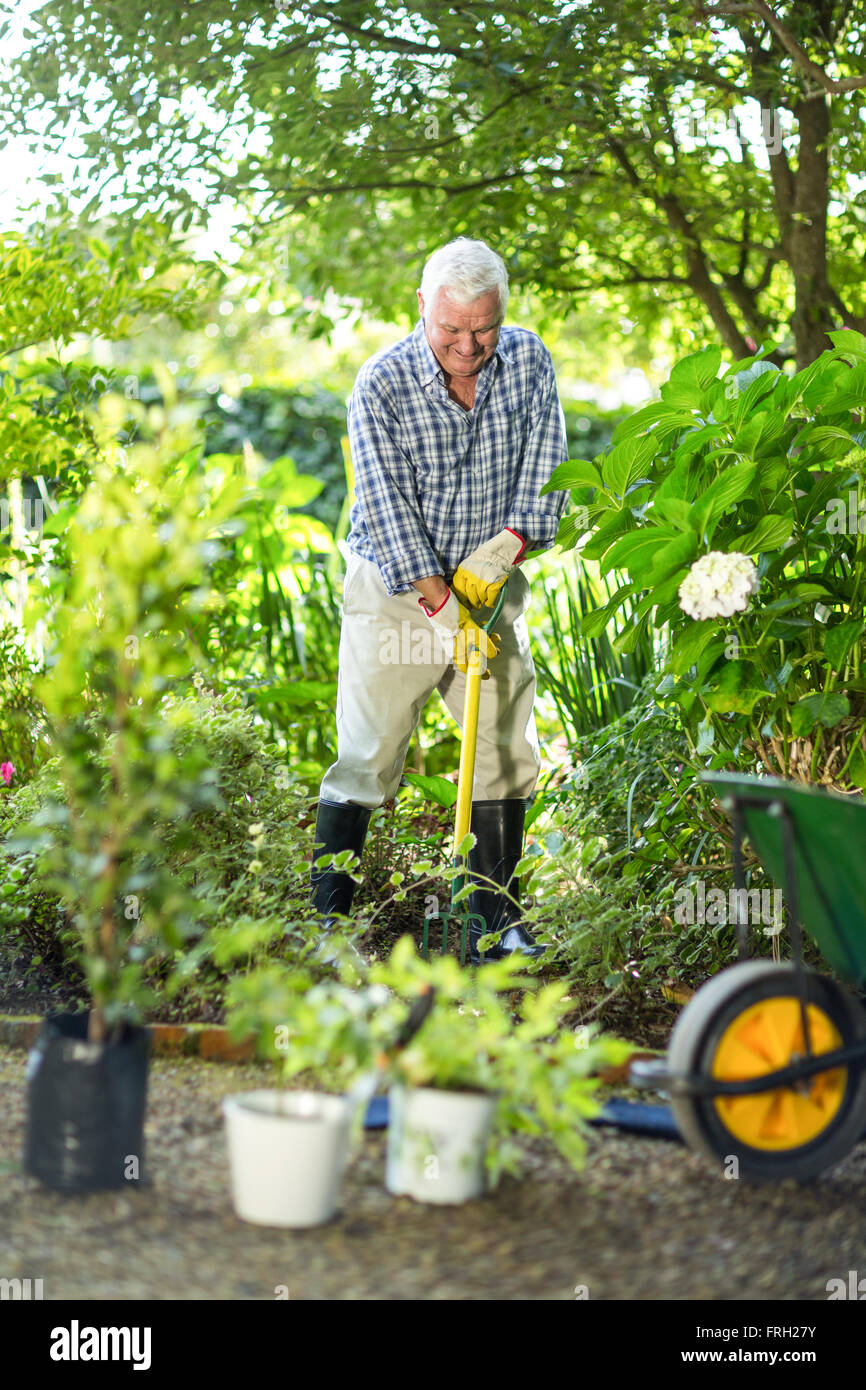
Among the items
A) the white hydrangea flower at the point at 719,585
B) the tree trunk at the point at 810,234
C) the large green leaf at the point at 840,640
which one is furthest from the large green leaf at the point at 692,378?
the tree trunk at the point at 810,234

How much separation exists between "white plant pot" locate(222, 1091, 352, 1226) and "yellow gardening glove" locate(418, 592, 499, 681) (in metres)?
1.47

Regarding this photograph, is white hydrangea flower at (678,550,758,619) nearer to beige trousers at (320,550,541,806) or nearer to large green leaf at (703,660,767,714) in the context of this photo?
large green leaf at (703,660,767,714)

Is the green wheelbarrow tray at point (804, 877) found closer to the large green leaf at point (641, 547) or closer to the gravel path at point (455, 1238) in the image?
the gravel path at point (455, 1238)

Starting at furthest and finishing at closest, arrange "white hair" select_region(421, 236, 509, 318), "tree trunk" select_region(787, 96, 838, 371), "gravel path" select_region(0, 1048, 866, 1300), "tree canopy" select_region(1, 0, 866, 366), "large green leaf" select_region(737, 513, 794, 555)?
"tree trunk" select_region(787, 96, 838, 371), "tree canopy" select_region(1, 0, 866, 366), "white hair" select_region(421, 236, 509, 318), "large green leaf" select_region(737, 513, 794, 555), "gravel path" select_region(0, 1048, 866, 1300)

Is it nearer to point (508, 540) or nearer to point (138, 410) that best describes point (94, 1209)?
point (138, 410)

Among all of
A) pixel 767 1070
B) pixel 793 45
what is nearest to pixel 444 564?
pixel 793 45

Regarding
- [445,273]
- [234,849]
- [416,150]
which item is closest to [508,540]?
[445,273]

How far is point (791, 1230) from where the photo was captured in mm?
1656

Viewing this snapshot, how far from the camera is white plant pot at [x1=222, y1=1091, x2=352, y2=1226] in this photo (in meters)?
1.53

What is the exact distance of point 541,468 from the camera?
3.00 metres

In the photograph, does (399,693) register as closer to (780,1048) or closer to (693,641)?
(693,641)

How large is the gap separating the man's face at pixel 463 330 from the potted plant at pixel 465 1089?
5.27 ft

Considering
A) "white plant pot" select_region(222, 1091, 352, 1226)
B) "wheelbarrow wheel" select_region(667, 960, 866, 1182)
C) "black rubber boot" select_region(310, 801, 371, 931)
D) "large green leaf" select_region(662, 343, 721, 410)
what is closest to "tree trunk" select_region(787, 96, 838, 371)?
"large green leaf" select_region(662, 343, 721, 410)

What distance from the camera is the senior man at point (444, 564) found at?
2.89m
